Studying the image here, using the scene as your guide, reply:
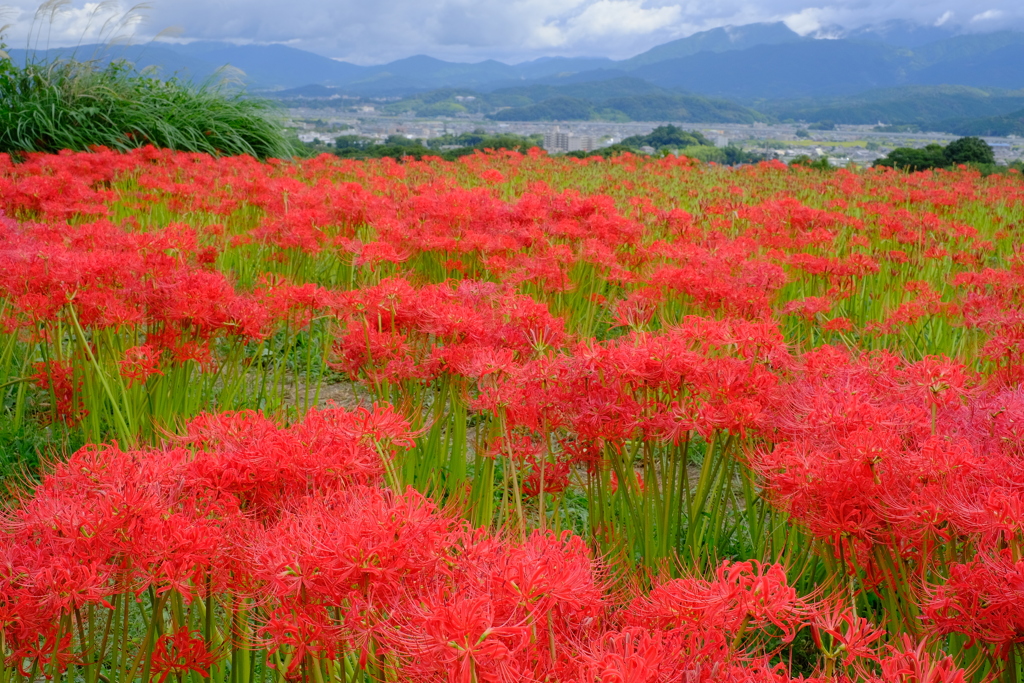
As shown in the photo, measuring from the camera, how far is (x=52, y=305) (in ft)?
9.36

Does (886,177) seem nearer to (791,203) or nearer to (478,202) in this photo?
(791,203)

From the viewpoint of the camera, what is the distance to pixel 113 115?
35.0 feet

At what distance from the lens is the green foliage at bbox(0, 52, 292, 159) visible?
32.6ft

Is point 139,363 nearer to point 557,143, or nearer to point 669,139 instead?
point 557,143

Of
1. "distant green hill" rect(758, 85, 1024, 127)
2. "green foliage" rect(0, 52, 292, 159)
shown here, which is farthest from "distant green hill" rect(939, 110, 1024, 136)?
"green foliage" rect(0, 52, 292, 159)

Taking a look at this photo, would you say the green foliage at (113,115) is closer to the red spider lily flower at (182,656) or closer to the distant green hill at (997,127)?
the red spider lily flower at (182,656)

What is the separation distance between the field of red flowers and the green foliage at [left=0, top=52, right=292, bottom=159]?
6.71m

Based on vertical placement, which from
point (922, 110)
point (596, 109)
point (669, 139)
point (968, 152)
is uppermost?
point (922, 110)

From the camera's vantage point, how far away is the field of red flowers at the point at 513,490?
1.10 meters

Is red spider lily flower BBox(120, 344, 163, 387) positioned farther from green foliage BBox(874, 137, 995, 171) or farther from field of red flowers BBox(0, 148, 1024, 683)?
green foliage BBox(874, 137, 995, 171)

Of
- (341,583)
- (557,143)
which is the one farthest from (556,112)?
(341,583)

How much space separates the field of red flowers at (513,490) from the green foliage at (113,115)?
6.71m

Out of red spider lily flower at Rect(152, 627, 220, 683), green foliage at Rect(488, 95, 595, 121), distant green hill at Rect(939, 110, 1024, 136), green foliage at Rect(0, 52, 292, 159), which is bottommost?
red spider lily flower at Rect(152, 627, 220, 683)

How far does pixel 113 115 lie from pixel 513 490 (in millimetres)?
10865
